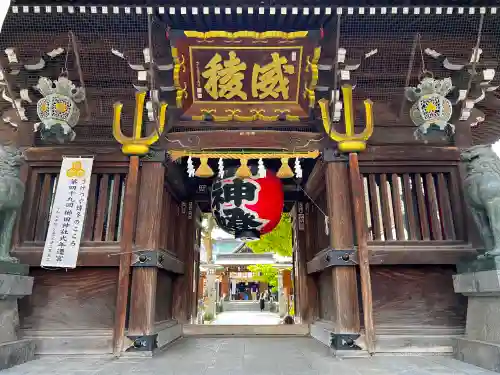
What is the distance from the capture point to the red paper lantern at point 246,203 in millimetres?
6008

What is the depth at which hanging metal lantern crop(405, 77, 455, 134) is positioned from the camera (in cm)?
514

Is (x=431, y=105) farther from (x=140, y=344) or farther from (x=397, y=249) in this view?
(x=140, y=344)

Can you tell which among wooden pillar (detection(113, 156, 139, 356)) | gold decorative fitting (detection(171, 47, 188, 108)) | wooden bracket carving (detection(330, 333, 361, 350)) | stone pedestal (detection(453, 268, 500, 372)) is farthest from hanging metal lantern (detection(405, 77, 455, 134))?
wooden pillar (detection(113, 156, 139, 356))

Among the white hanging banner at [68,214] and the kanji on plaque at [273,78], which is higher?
the kanji on plaque at [273,78]

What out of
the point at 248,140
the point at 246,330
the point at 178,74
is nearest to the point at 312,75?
the point at 248,140

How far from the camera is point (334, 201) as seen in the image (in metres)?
5.34

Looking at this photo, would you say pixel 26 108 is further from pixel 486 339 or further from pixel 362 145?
pixel 486 339

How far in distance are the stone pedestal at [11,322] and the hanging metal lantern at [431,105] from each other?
633cm

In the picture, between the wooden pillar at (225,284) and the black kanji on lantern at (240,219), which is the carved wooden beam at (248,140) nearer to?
the black kanji on lantern at (240,219)

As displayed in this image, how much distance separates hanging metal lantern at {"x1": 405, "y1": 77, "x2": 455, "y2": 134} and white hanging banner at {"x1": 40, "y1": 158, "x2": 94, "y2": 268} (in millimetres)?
5373

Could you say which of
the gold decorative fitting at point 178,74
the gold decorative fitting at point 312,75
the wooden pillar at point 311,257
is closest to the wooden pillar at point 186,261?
the wooden pillar at point 311,257

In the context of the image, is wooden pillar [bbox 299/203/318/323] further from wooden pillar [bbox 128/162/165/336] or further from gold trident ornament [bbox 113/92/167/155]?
gold trident ornament [bbox 113/92/167/155]

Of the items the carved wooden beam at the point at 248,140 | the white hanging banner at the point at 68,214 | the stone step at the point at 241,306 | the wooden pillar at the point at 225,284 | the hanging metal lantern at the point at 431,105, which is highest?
the hanging metal lantern at the point at 431,105

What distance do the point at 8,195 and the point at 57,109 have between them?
4.89 ft
